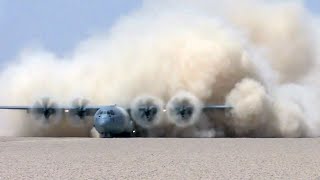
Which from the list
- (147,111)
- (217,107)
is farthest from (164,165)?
(147,111)

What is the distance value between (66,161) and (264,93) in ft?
100

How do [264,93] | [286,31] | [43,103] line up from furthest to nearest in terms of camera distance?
[286,31] < [43,103] < [264,93]

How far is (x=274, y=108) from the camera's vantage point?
179 ft

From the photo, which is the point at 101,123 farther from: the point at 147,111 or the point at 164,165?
the point at 164,165

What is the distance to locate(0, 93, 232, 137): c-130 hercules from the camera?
164 feet

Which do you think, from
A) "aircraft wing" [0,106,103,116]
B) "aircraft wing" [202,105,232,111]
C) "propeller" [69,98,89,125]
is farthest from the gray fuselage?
"aircraft wing" [202,105,232,111]

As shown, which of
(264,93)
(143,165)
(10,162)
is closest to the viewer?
(143,165)

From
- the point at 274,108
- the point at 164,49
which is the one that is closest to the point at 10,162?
the point at 274,108

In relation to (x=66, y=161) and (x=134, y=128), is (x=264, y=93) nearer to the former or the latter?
(x=134, y=128)

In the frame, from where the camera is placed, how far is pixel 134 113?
5388 cm

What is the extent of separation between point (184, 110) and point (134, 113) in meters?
4.26

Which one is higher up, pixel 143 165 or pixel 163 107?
pixel 163 107

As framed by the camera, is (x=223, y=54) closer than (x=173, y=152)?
No

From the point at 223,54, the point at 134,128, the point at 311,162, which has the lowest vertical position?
the point at 311,162
